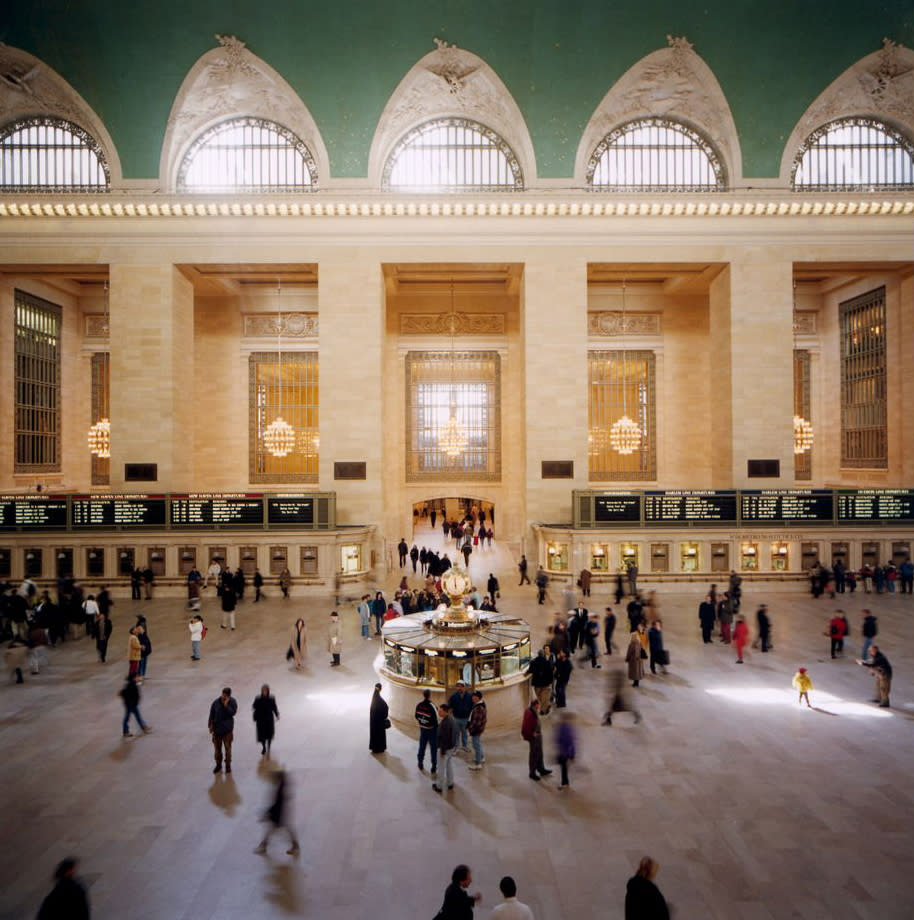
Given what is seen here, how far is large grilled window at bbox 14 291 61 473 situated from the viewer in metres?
21.8

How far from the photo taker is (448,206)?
18562 millimetres

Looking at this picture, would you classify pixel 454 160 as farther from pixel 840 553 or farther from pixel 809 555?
pixel 840 553

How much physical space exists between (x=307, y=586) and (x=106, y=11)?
15027 mm

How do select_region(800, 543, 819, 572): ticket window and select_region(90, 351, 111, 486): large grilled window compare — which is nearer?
select_region(800, 543, 819, 572): ticket window

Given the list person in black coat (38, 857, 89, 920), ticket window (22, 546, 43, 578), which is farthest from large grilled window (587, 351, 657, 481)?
person in black coat (38, 857, 89, 920)

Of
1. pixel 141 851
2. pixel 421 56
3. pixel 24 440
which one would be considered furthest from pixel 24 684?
pixel 421 56

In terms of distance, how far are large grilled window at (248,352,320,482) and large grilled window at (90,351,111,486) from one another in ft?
18.0

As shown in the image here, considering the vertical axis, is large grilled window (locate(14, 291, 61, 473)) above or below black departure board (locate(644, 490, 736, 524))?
above

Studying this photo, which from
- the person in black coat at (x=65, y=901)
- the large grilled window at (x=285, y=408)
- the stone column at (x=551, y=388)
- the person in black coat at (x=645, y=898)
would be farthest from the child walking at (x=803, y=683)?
the large grilled window at (x=285, y=408)

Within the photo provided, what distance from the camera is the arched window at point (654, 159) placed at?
19.3m

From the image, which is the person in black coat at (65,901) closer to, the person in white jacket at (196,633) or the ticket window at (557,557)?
the person in white jacket at (196,633)

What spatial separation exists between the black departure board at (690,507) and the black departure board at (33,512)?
14988 mm

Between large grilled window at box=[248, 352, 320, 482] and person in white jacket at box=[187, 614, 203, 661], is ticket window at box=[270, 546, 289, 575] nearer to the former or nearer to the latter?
person in white jacket at box=[187, 614, 203, 661]

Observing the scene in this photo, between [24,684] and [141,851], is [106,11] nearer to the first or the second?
[24,684]
